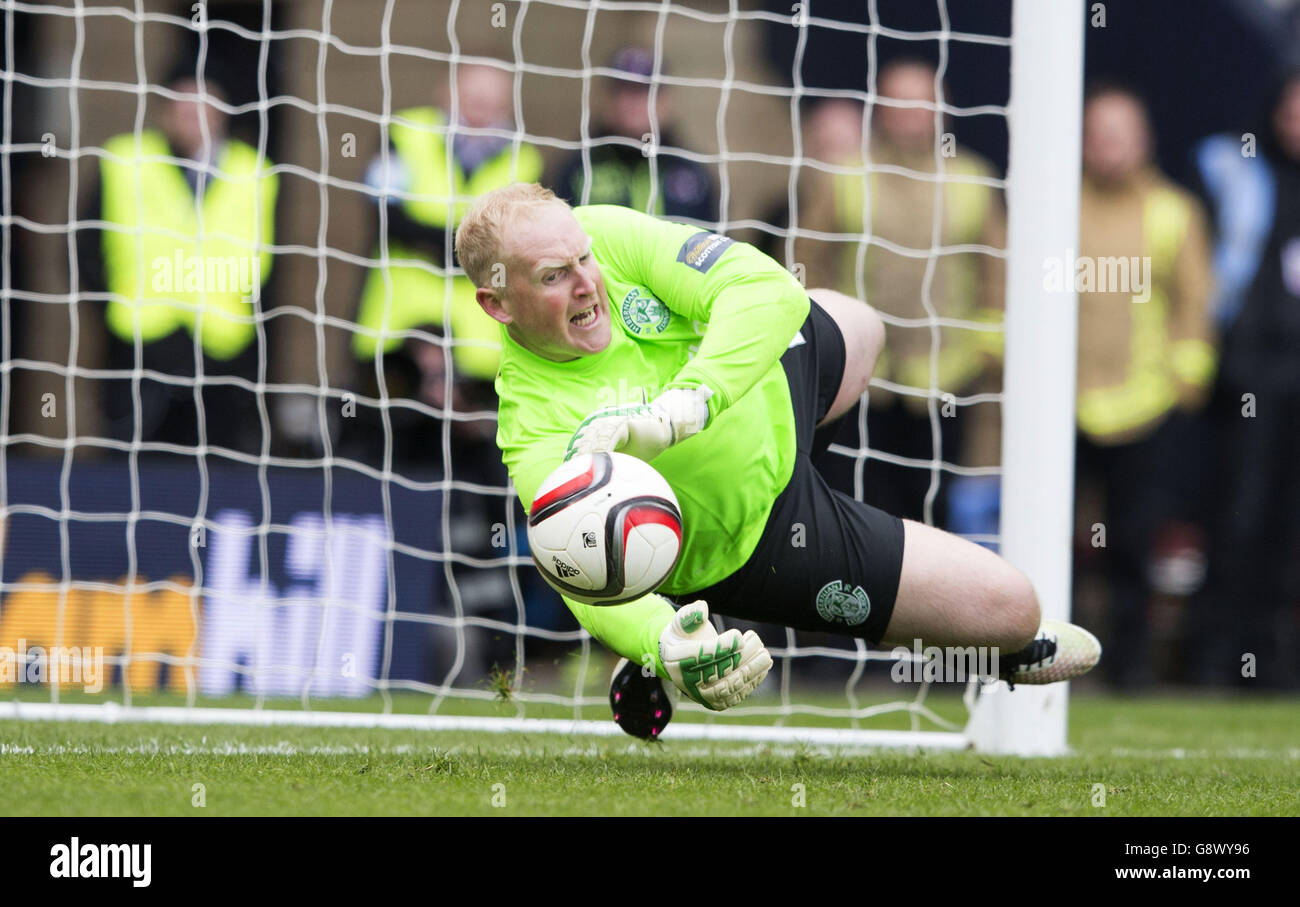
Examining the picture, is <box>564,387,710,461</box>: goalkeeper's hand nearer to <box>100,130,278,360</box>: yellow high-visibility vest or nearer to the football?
the football

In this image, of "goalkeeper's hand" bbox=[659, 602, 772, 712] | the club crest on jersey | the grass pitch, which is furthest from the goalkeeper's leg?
the club crest on jersey

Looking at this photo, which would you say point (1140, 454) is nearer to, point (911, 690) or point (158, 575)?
point (911, 690)

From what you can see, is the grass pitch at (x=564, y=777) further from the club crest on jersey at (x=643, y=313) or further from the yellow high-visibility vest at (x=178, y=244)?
the yellow high-visibility vest at (x=178, y=244)

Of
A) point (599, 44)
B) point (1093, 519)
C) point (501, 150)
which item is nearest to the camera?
point (501, 150)

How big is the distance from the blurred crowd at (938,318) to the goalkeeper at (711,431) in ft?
8.14

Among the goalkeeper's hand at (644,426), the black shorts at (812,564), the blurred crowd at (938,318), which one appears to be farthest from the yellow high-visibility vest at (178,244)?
the goalkeeper's hand at (644,426)

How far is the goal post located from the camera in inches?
192

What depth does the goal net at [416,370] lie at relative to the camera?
5348 millimetres

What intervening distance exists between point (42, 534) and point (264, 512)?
94 cm

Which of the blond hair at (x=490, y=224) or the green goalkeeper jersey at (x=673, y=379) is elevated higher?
the blond hair at (x=490, y=224)

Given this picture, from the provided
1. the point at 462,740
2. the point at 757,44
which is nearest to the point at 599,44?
the point at 757,44

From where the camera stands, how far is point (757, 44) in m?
8.55

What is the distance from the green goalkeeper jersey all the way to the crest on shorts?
0.23 meters

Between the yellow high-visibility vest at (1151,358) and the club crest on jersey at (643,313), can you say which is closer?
the club crest on jersey at (643,313)
